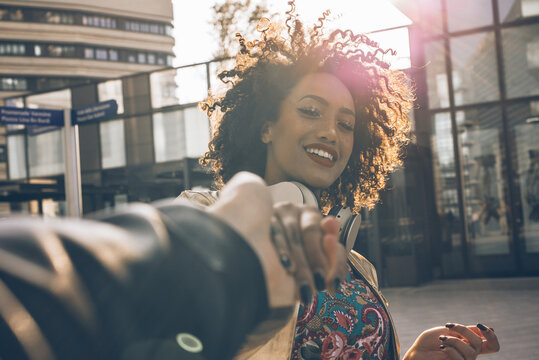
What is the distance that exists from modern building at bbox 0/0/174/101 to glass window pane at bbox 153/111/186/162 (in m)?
31.4

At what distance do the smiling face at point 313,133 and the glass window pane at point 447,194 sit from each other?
9200 millimetres

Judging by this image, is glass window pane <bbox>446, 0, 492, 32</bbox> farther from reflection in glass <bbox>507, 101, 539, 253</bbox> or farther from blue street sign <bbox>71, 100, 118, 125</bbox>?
blue street sign <bbox>71, 100, 118, 125</bbox>

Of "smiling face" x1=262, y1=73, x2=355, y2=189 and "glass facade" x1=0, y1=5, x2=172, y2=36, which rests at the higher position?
"glass facade" x1=0, y1=5, x2=172, y2=36

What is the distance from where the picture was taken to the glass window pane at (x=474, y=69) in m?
10.4

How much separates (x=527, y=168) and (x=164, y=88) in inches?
297

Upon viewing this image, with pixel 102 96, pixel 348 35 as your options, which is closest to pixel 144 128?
pixel 102 96

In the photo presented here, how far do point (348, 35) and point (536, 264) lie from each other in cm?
962

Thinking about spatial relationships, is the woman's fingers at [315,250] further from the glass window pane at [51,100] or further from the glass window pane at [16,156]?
the glass window pane at [16,156]

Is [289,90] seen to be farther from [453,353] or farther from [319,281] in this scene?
[319,281]

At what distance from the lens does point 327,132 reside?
1.77 meters

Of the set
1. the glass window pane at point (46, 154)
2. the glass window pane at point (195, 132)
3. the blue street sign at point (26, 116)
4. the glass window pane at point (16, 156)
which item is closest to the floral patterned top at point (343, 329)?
the blue street sign at point (26, 116)

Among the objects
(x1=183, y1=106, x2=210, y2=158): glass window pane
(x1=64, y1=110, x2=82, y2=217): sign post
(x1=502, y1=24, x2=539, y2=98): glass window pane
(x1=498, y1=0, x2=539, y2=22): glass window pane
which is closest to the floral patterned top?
(x1=64, y1=110, x2=82, y2=217): sign post

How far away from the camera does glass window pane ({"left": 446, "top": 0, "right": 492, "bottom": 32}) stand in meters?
10.4

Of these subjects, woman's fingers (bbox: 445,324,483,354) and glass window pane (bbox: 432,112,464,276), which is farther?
glass window pane (bbox: 432,112,464,276)
